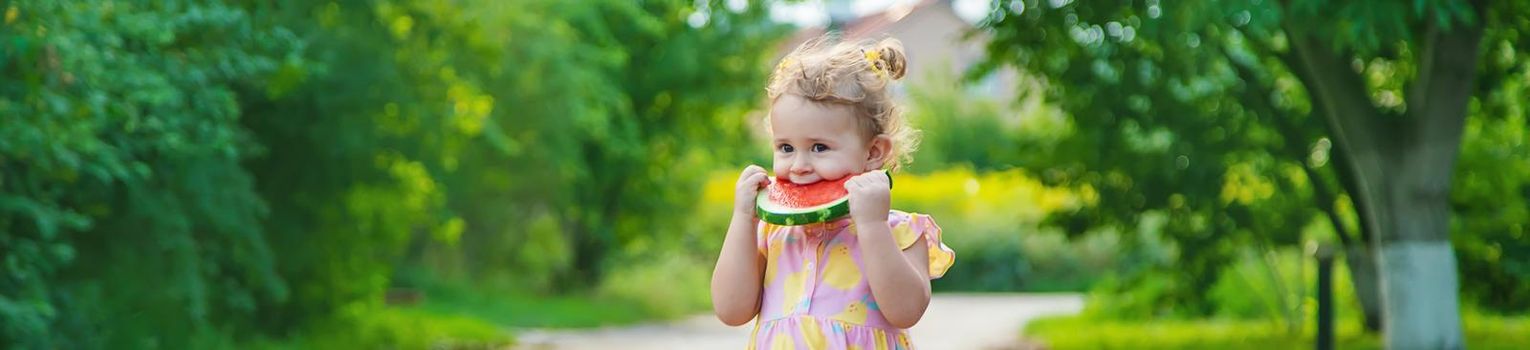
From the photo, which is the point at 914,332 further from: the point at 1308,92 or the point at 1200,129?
the point at 1308,92

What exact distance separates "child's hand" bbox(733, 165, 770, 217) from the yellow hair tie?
0.29 metres

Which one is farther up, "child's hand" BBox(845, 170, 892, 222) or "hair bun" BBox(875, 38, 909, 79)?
"hair bun" BBox(875, 38, 909, 79)

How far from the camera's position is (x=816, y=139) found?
Answer: 3861 millimetres

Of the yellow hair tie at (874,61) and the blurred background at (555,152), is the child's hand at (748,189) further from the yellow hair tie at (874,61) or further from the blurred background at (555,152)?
the blurred background at (555,152)

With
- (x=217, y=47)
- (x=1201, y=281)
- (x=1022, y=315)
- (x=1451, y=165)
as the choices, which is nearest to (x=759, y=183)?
(x=217, y=47)

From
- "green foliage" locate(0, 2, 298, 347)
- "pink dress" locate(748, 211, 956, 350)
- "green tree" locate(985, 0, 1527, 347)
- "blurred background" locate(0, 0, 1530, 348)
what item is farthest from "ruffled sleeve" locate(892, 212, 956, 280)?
"green tree" locate(985, 0, 1527, 347)

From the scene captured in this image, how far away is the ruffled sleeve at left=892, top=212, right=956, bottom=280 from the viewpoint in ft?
12.8

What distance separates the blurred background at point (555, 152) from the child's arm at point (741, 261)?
2.60 ft

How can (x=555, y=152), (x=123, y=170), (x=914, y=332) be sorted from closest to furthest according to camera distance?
1. (x=123, y=170)
2. (x=555, y=152)
3. (x=914, y=332)

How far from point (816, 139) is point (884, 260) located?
270 mm

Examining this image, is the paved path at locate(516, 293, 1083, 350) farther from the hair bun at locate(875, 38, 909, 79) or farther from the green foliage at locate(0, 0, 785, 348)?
the hair bun at locate(875, 38, 909, 79)

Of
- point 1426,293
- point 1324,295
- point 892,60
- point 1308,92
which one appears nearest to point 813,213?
point 892,60

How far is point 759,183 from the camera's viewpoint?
12.9 ft

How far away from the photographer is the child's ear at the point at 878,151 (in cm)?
394
